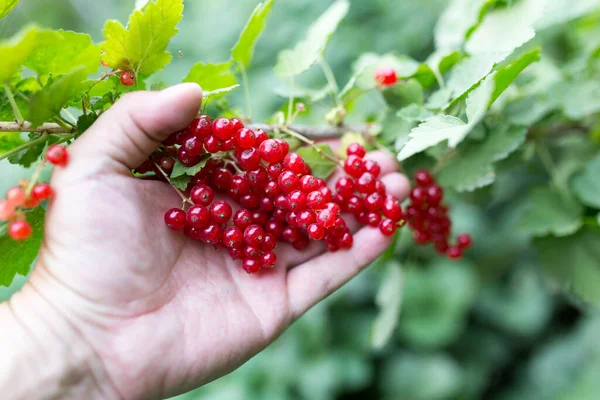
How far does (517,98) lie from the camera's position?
123 cm

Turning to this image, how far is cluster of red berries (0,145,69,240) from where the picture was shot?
73cm

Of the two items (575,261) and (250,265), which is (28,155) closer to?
(250,265)

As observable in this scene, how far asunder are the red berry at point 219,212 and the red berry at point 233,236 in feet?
0.09

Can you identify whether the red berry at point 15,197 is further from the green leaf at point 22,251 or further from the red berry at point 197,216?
the red berry at point 197,216

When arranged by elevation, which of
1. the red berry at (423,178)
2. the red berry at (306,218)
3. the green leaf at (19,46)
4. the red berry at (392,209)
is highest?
the green leaf at (19,46)

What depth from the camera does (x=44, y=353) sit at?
79 cm

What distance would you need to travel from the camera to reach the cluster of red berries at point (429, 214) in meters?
1.14

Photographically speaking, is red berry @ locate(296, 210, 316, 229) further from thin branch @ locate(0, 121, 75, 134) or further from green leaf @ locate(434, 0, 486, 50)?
green leaf @ locate(434, 0, 486, 50)

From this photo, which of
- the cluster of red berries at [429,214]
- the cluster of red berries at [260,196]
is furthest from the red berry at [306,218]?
the cluster of red berries at [429,214]

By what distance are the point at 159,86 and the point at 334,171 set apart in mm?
453

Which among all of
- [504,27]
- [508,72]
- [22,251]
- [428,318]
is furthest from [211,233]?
[428,318]

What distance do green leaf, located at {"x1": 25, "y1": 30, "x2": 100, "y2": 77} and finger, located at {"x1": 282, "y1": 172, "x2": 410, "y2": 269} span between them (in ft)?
1.89

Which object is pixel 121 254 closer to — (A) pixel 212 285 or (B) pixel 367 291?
(A) pixel 212 285

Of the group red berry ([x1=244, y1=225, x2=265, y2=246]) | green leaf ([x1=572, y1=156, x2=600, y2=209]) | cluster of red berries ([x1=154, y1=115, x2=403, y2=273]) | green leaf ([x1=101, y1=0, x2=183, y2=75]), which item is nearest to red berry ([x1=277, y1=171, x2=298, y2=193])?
cluster of red berries ([x1=154, y1=115, x2=403, y2=273])
